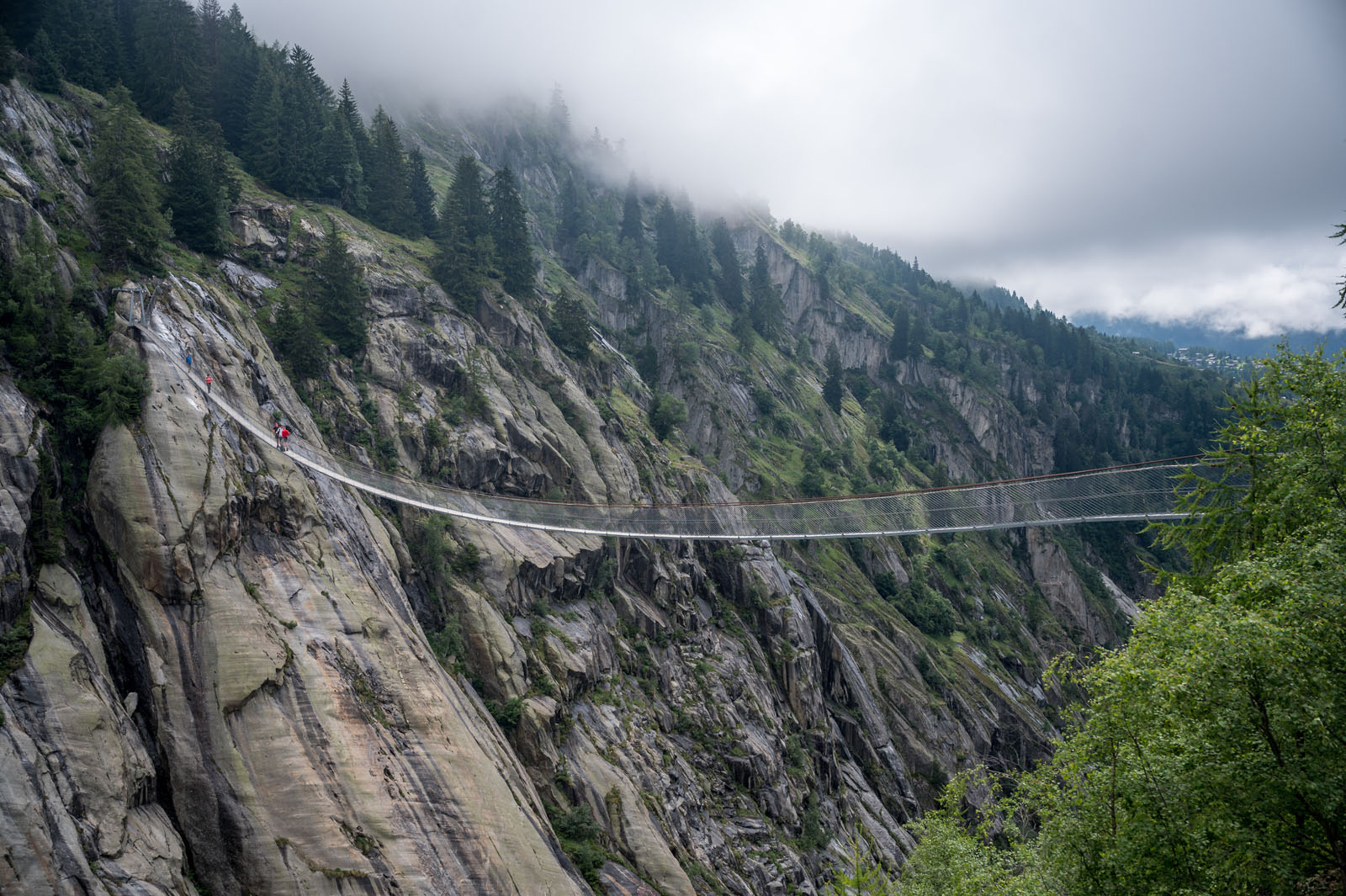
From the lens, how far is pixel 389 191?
158 feet

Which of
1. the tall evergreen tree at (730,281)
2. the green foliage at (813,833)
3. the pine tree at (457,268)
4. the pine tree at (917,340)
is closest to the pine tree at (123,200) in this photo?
the pine tree at (457,268)

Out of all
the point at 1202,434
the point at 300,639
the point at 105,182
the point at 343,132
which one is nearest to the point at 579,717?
the point at 300,639

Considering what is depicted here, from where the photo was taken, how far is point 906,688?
46.6 metres

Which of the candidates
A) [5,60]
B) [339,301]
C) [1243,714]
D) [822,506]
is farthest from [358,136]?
[1243,714]

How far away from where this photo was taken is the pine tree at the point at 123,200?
75.2 ft

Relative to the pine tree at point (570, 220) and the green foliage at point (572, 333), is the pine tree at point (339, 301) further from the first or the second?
the pine tree at point (570, 220)

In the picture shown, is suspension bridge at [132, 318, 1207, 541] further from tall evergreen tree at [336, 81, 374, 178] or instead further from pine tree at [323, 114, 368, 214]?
tall evergreen tree at [336, 81, 374, 178]

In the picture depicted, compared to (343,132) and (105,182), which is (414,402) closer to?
(105,182)

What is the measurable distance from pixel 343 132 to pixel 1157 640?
171 feet

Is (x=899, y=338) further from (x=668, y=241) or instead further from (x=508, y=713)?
(x=508, y=713)

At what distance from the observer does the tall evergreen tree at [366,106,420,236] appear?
1866 inches

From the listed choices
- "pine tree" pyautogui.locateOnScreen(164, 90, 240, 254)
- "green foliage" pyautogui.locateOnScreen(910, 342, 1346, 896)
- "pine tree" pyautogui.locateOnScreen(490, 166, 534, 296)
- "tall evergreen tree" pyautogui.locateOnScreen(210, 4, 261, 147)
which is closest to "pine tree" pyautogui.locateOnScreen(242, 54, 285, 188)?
"tall evergreen tree" pyautogui.locateOnScreen(210, 4, 261, 147)

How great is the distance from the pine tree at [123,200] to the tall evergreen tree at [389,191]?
891 inches

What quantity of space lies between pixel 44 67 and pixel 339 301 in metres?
15.3
